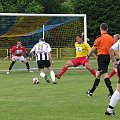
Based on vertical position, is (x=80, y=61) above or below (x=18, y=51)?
above

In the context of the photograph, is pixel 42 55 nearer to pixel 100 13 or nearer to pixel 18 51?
pixel 18 51

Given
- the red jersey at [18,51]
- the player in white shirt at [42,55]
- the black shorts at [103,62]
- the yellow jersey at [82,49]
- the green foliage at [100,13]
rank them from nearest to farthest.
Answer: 1. the black shorts at [103,62]
2. the yellow jersey at [82,49]
3. the player in white shirt at [42,55]
4. the red jersey at [18,51]
5. the green foliage at [100,13]

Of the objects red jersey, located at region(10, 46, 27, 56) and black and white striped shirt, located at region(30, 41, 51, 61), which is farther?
red jersey, located at region(10, 46, 27, 56)

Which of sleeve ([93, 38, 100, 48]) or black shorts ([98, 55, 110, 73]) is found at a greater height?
sleeve ([93, 38, 100, 48])

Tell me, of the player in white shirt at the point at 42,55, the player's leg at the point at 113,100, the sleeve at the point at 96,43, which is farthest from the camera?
the player in white shirt at the point at 42,55

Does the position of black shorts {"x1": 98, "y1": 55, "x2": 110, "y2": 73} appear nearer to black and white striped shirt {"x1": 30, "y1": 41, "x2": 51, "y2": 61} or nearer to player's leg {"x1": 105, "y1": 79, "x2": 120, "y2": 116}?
player's leg {"x1": 105, "y1": 79, "x2": 120, "y2": 116}

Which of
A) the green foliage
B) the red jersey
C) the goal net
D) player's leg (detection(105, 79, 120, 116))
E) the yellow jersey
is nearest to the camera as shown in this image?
player's leg (detection(105, 79, 120, 116))

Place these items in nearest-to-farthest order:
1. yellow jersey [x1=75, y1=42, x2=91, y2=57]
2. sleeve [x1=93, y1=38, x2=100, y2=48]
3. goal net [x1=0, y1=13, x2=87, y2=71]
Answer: sleeve [x1=93, y1=38, x2=100, y2=48]
yellow jersey [x1=75, y1=42, x2=91, y2=57]
goal net [x1=0, y1=13, x2=87, y2=71]

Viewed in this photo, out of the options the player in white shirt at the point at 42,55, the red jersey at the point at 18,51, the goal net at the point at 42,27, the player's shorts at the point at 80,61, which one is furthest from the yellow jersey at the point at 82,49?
the goal net at the point at 42,27

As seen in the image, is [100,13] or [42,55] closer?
[42,55]

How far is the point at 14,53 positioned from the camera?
30.8 metres

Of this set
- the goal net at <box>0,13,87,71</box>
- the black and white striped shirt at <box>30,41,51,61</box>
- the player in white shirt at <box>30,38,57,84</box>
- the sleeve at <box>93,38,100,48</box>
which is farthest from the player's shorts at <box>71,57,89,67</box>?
the goal net at <box>0,13,87,71</box>

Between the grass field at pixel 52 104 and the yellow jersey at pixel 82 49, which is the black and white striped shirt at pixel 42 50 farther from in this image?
the grass field at pixel 52 104

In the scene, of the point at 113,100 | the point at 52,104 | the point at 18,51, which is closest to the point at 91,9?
the point at 18,51
